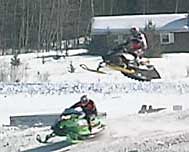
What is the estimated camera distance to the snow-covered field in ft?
51.6

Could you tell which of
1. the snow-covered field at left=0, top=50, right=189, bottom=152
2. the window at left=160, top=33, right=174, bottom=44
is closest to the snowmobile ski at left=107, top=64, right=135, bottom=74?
the snow-covered field at left=0, top=50, right=189, bottom=152

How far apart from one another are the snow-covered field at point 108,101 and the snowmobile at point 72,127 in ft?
0.78

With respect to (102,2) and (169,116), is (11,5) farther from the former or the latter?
(169,116)

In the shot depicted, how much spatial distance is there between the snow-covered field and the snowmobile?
0.78 ft

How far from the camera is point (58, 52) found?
48.4m

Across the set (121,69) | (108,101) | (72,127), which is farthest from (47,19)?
(72,127)

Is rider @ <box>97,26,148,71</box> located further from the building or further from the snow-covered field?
the building

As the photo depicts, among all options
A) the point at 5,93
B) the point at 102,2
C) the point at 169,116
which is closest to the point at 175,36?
the point at 102,2

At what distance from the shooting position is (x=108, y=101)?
2536cm

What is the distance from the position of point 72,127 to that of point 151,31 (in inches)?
1180

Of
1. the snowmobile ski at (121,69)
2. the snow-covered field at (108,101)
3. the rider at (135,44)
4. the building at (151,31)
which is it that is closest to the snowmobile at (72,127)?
the snow-covered field at (108,101)

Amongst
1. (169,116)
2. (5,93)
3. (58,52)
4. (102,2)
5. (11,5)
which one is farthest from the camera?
(102,2)

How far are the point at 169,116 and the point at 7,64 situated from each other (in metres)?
22.1

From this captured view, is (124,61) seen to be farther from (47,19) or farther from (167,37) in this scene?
(47,19)
